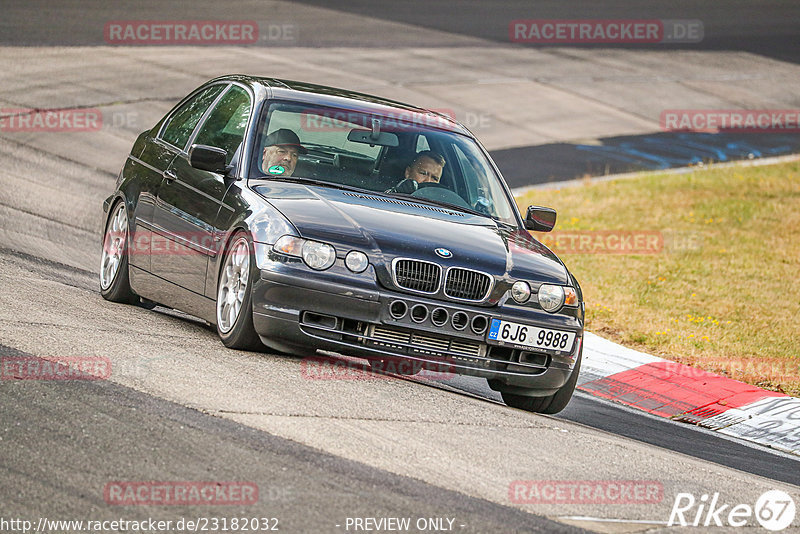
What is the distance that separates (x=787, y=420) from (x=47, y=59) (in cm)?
1775

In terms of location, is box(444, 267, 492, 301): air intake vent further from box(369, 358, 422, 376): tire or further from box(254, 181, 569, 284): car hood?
box(369, 358, 422, 376): tire

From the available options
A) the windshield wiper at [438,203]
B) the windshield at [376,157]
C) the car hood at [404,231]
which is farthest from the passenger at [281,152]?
the windshield wiper at [438,203]

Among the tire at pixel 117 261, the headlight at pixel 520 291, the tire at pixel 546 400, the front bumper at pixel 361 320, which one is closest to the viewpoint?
the front bumper at pixel 361 320

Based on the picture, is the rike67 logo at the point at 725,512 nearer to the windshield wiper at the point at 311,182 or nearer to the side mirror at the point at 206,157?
the windshield wiper at the point at 311,182

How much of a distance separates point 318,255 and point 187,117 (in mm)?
2804

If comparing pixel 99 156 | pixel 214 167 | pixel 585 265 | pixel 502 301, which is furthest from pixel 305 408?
pixel 99 156

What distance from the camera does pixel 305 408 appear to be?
6.26m

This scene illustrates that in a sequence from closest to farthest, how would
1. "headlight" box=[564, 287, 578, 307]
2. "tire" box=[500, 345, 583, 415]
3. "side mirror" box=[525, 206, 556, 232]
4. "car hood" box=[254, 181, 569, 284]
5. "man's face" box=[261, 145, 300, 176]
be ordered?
"car hood" box=[254, 181, 569, 284] < "headlight" box=[564, 287, 578, 307] < "tire" box=[500, 345, 583, 415] < "man's face" box=[261, 145, 300, 176] < "side mirror" box=[525, 206, 556, 232]

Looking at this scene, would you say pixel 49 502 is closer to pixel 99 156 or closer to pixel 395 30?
pixel 99 156

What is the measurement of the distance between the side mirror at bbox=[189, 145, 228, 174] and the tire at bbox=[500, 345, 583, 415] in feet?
7.74

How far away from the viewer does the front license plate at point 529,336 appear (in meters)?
7.29

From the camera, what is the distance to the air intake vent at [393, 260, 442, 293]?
716 cm

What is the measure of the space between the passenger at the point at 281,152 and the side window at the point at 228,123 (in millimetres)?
246

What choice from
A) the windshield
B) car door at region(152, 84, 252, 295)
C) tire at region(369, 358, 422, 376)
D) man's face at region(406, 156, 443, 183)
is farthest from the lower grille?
man's face at region(406, 156, 443, 183)
